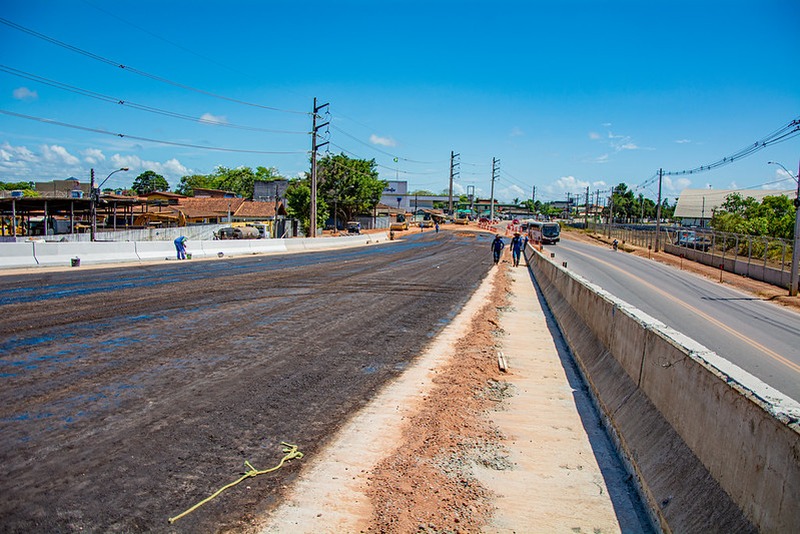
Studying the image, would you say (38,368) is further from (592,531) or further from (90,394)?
(592,531)

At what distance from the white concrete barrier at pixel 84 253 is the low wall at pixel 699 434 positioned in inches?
976

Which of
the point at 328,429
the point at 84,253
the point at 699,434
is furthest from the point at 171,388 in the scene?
the point at 84,253

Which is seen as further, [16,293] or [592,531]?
[16,293]

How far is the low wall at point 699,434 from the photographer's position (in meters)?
3.23

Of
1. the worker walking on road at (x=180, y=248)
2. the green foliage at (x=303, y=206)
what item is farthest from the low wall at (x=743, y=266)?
Answer: the green foliage at (x=303, y=206)

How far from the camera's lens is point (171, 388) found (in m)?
7.84

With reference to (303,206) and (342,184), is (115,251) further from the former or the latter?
(342,184)

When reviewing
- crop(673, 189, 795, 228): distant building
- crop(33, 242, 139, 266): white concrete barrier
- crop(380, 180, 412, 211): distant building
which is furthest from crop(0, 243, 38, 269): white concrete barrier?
crop(380, 180, 412, 211): distant building

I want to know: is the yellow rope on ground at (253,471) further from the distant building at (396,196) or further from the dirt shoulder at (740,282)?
the distant building at (396,196)

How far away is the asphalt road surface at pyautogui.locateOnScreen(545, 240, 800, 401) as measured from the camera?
497 inches

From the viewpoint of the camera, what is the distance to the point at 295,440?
6340 millimetres

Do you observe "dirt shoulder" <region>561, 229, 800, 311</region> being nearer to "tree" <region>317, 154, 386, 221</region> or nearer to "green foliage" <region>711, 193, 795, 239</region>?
"green foliage" <region>711, 193, 795, 239</region>

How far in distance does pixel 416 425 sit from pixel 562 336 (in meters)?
7.46

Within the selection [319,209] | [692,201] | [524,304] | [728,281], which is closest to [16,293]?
[524,304]
